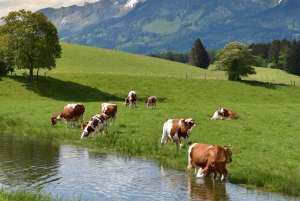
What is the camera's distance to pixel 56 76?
251 ft

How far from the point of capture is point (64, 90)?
66.8 m

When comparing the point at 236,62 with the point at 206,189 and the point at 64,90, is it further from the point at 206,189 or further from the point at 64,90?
the point at 206,189

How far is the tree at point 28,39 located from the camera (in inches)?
2598

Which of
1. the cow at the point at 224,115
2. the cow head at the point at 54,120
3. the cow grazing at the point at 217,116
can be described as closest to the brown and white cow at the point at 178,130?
the cow head at the point at 54,120

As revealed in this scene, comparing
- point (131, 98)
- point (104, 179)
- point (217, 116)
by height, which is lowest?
point (104, 179)

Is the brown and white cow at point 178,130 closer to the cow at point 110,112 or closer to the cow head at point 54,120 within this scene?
the cow at point 110,112

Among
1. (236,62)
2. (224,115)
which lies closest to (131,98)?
(224,115)

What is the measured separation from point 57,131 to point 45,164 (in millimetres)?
10251

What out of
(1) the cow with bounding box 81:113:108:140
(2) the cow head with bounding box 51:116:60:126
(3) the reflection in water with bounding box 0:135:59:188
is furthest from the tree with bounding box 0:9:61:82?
Result: (1) the cow with bounding box 81:113:108:140

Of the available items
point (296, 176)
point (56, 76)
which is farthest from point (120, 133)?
point (56, 76)

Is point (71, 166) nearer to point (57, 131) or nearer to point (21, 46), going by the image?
point (57, 131)

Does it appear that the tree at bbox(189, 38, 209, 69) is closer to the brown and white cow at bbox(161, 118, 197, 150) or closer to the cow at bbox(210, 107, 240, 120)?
the cow at bbox(210, 107, 240, 120)

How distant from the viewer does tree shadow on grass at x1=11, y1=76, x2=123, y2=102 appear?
208ft

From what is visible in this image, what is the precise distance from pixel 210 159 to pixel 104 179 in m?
4.71
